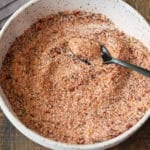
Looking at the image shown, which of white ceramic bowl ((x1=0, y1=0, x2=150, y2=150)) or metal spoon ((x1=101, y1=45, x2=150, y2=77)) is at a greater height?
white ceramic bowl ((x1=0, y1=0, x2=150, y2=150))

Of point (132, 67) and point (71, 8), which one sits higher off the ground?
point (71, 8)

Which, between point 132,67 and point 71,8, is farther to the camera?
point 71,8

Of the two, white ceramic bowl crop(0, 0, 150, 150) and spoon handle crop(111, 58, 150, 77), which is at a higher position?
white ceramic bowl crop(0, 0, 150, 150)

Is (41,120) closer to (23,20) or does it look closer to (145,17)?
(23,20)

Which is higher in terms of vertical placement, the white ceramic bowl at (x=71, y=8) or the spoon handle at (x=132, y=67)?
the white ceramic bowl at (x=71, y=8)

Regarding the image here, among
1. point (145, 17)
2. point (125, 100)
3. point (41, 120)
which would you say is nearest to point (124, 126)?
point (125, 100)

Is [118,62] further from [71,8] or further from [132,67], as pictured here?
[71,8]

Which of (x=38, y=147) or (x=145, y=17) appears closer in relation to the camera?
(x=38, y=147)

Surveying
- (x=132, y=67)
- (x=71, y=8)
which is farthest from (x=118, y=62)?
(x=71, y=8)

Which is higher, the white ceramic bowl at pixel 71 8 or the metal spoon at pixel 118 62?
the white ceramic bowl at pixel 71 8

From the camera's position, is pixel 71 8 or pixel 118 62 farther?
pixel 71 8

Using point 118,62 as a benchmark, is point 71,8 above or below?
above
